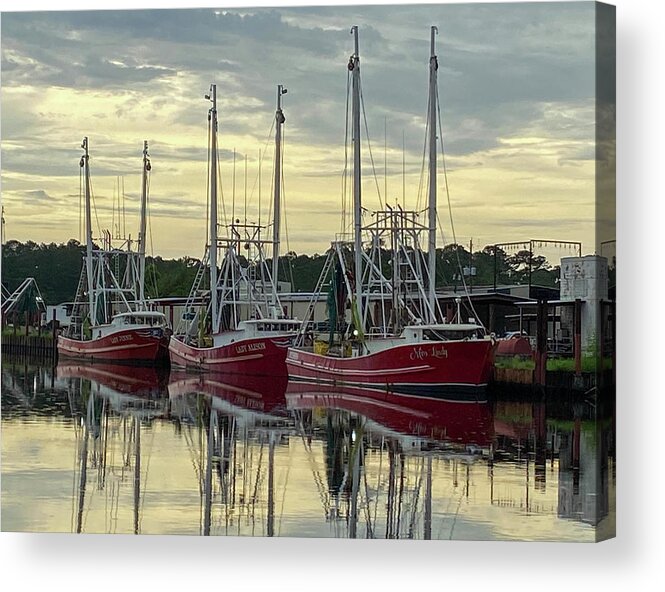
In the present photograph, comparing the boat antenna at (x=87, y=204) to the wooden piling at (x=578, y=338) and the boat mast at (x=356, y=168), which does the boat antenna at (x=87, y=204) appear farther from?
the wooden piling at (x=578, y=338)

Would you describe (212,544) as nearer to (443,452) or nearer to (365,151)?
(443,452)

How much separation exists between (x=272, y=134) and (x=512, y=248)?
5.77 ft

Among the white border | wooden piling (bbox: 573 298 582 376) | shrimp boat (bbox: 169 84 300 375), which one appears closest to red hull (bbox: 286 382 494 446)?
shrimp boat (bbox: 169 84 300 375)

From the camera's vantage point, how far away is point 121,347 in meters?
10.7

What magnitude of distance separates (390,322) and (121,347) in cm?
189

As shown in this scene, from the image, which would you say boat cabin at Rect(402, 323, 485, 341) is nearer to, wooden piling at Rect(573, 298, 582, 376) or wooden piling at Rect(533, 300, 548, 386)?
wooden piling at Rect(533, 300, 548, 386)

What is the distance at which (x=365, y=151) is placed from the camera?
33.1 feet

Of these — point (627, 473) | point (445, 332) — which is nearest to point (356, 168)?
point (445, 332)

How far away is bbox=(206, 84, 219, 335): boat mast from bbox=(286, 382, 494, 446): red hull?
0.77m

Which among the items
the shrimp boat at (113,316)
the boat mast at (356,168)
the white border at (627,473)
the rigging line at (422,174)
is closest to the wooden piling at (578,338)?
the white border at (627,473)

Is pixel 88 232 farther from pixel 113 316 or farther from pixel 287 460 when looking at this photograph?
pixel 287 460

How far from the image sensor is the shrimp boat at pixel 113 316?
412 inches

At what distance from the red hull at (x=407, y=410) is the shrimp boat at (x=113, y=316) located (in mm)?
1047

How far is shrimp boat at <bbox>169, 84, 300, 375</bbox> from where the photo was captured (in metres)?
10.6
